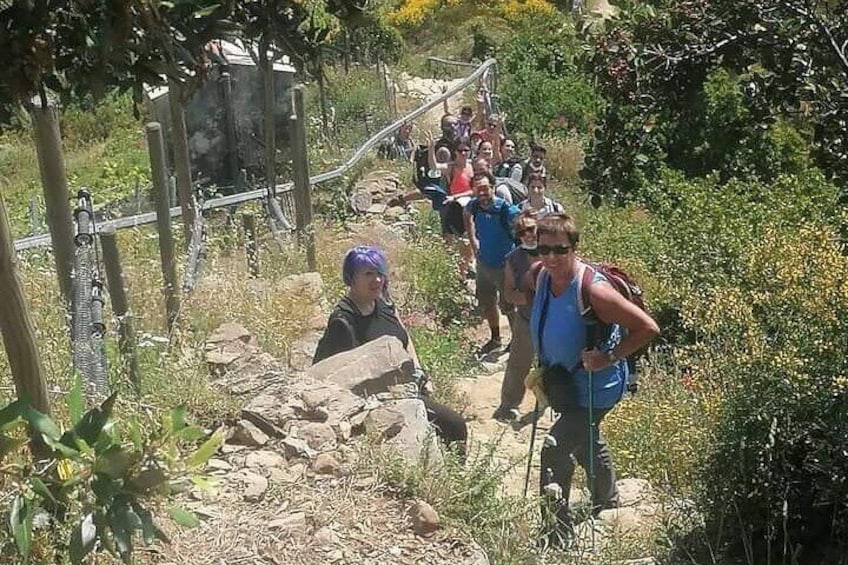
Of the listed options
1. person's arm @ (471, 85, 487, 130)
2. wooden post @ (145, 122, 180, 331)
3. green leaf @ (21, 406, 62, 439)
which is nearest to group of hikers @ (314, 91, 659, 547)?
wooden post @ (145, 122, 180, 331)

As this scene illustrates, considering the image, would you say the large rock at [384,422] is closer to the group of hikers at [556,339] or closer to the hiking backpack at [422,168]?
the group of hikers at [556,339]

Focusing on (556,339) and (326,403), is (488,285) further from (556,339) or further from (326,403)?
(326,403)

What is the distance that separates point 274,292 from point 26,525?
4593 mm

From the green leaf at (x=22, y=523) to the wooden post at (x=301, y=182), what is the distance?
5769 millimetres

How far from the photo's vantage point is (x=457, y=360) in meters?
7.73

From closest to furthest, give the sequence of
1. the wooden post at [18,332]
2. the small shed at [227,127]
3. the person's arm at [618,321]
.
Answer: the wooden post at [18,332] < the person's arm at [618,321] < the small shed at [227,127]

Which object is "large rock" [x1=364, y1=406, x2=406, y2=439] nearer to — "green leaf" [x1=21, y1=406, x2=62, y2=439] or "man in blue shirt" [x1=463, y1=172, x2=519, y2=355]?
"green leaf" [x1=21, y1=406, x2=62, y2=439]

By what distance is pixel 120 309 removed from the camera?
4.54 metres

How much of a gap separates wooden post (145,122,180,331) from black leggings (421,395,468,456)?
4.52 feet

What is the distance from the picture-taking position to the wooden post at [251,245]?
24.2 feet

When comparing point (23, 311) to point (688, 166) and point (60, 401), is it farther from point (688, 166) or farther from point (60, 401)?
point (688, 166)

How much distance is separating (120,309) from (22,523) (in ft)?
7.68

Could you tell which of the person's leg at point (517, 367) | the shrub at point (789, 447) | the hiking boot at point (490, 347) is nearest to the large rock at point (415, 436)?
the shrub at point (789, 447)

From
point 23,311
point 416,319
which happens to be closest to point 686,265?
point 416,319
